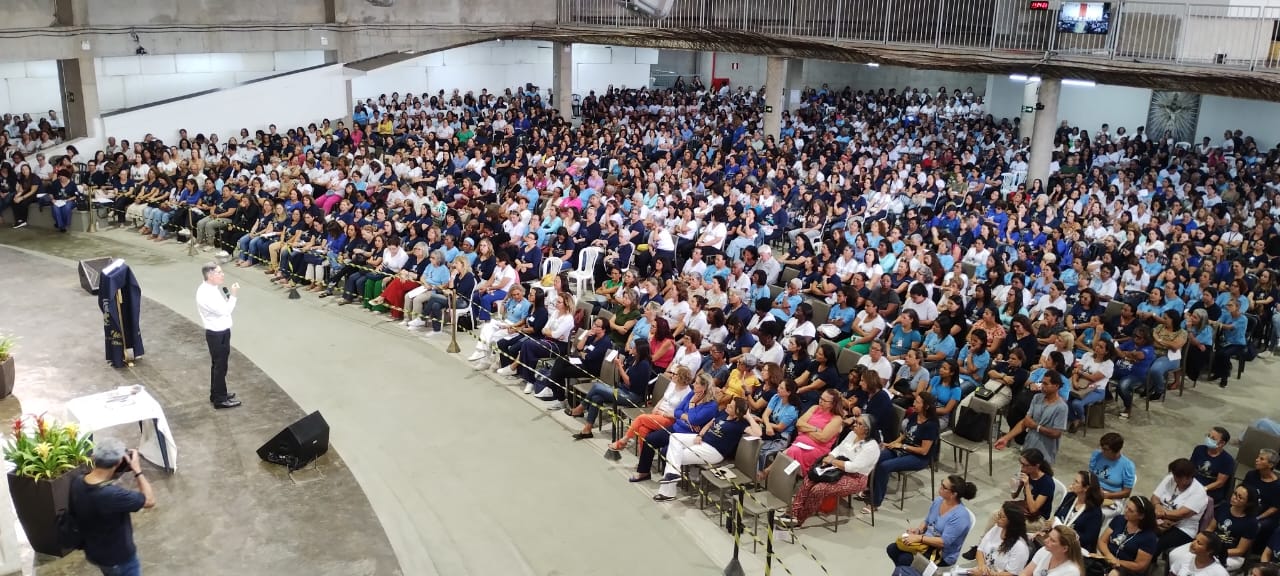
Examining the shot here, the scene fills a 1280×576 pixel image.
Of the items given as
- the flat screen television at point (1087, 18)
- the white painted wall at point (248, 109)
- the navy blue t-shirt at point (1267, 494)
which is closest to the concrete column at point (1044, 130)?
the flat screen television at point (1087, 18)

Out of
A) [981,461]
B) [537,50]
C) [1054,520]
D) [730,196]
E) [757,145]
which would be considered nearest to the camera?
[1054,520]

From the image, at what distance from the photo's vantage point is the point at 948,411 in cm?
871

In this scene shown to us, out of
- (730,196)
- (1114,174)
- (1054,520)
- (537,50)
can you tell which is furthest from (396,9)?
(1054,520)

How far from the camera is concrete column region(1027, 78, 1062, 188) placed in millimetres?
16938

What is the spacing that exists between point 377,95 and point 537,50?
240 inches

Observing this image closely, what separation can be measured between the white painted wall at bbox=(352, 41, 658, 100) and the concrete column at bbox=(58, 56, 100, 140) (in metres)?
6.92

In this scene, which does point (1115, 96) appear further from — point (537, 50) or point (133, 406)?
point (133, 406)

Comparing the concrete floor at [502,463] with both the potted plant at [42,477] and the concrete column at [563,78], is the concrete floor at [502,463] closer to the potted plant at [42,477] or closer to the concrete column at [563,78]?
the potted plant at [42,477]

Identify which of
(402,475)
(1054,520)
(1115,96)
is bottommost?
(402,475)

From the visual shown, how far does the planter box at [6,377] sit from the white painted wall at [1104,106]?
21.1 metres

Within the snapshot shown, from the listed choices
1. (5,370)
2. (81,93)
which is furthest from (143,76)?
(5,370)

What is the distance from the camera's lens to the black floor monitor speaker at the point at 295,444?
821 centimetres

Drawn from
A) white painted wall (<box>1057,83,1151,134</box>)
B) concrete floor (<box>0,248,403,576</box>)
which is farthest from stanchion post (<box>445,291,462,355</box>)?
white painted wall (<box>1057,83,1151,134</box>)

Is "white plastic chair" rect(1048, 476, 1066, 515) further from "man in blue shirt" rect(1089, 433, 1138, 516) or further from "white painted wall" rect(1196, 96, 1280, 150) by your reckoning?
"white painted wall" rect(1196, 96, 1280, 150)
